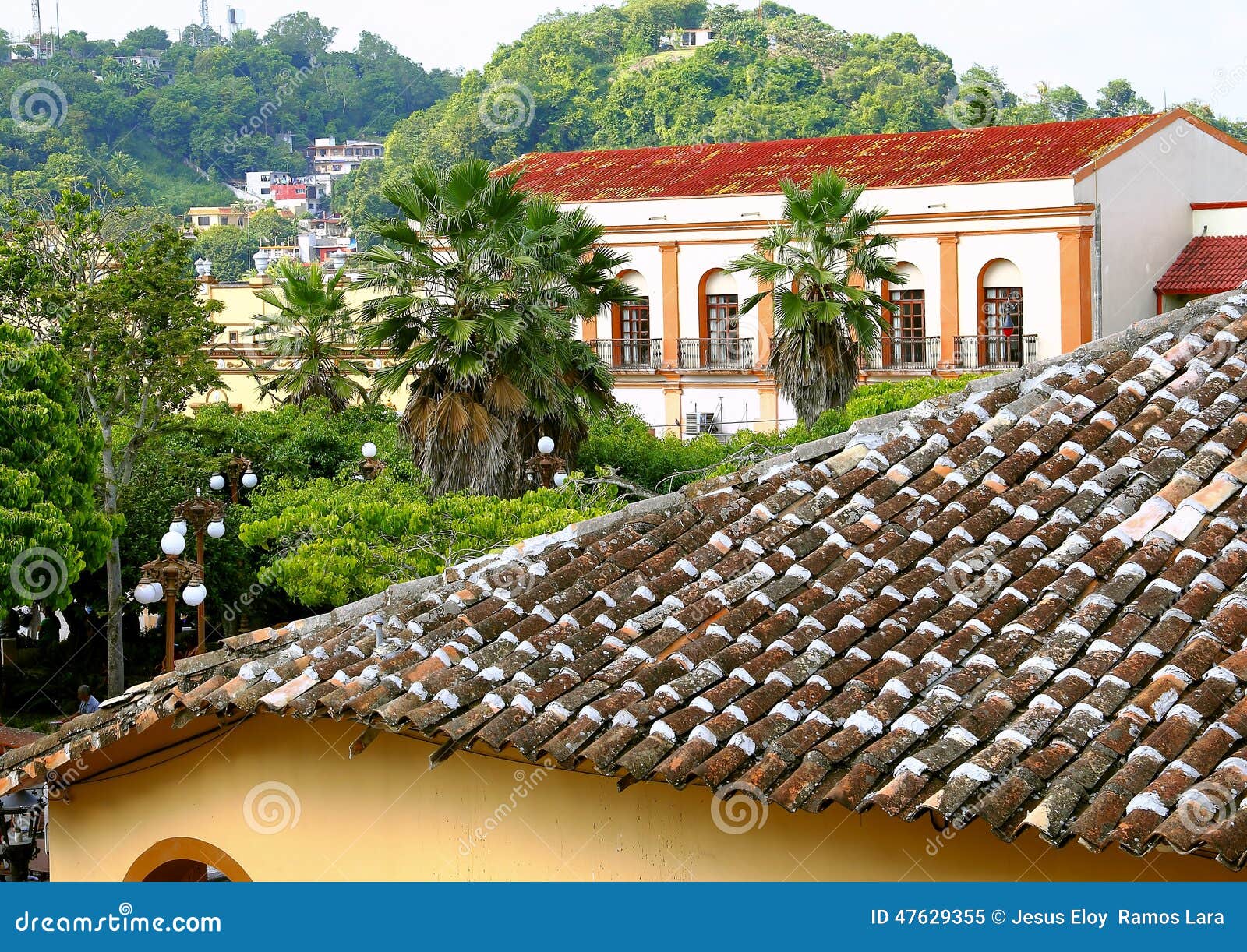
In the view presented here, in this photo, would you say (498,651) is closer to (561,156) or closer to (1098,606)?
(1098,606)

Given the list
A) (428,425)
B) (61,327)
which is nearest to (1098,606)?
(428,425)

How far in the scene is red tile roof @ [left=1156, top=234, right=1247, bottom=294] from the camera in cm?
4200

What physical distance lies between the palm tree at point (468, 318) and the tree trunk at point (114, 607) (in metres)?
4.74

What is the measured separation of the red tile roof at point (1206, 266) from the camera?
4200 centimetres

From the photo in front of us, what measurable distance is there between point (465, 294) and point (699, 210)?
85.4ft

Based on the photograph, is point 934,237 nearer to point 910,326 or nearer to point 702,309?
A: point 910,326

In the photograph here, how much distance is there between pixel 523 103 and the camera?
99875 mm

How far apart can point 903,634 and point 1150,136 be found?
4041 cm

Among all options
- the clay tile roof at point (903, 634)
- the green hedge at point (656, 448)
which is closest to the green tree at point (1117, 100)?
the green hedge at point (656, 448)

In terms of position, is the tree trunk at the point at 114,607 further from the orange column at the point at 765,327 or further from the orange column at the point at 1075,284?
the orange column at the point at 1075,284

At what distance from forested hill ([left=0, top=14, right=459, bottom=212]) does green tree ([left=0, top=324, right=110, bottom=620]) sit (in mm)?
56176

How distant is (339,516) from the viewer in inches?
705

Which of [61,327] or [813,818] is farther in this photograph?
[61,327]

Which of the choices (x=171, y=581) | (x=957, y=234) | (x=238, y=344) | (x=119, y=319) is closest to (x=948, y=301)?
(x=957, y=234)
